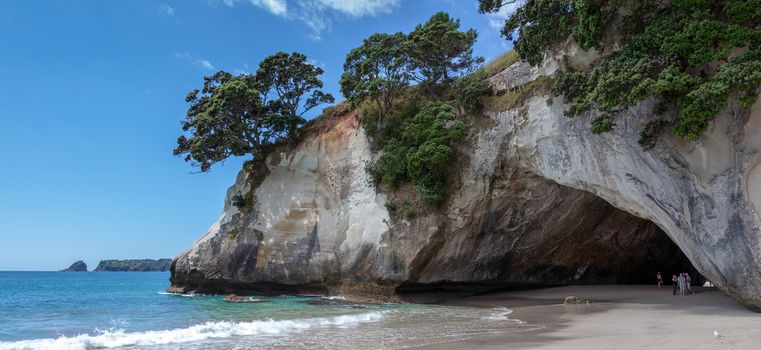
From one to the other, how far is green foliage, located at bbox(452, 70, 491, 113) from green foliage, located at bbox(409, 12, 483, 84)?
9.94ft

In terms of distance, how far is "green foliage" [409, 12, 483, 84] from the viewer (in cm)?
2459

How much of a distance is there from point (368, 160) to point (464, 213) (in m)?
6.03

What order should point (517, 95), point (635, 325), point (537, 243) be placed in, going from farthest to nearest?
point (537, 243)
point (517, 95)
point (635, 325)

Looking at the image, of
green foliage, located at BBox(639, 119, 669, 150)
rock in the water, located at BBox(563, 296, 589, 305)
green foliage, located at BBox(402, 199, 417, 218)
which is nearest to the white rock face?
green foliage, located at BBox(639, 119, 669, 150)

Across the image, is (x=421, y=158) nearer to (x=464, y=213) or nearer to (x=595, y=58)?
(x=464, y=213)

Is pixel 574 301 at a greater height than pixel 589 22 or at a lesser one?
lesser

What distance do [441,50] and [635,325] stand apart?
16.4 meters

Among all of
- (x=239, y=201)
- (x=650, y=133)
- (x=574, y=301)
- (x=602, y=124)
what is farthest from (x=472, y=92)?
(x=239, y=201)

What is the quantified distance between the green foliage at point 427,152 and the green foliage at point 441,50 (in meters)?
2.76

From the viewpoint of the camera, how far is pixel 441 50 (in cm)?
2494

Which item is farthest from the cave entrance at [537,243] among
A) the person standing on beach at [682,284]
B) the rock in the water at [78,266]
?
the rock in the water at [78,266]

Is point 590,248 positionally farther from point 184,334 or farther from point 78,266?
point 78,266

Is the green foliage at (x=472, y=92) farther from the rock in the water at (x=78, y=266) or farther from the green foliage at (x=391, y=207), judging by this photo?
the rock in the water at (x=78, y=266)

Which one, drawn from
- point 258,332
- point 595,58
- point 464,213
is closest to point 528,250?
point 464,213
